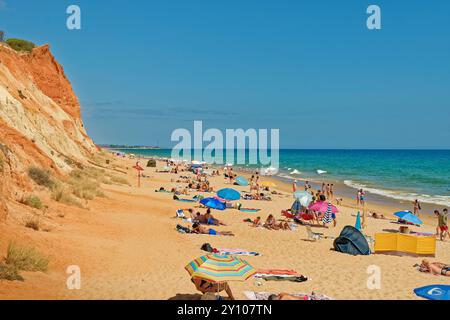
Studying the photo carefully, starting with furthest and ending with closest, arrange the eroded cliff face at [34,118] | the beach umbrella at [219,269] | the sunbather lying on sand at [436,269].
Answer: the eroded cliff face at [34,118] < the sunbather lying on sand at [436,269] < the beach umbrella at [219,269]

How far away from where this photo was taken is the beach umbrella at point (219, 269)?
25.8ft

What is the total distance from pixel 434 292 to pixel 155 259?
23.4ft

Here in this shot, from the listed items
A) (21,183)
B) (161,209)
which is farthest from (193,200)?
(21,183)

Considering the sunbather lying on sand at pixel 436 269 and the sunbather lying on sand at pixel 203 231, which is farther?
the sunbather lying on sand at pixel 203 231

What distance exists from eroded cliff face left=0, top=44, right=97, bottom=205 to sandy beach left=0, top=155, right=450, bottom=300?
240 centimetres

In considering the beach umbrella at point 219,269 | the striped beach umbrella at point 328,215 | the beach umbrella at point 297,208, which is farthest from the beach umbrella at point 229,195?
the beach umbrella at point 219,269

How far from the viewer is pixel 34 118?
26969 millimetres

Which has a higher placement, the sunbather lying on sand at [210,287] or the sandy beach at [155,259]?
the sunbather lying on sand at [210,287]

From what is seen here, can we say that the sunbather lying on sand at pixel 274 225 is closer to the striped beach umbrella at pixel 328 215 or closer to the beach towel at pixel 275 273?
the striped beach umbrella at pixel 328 215

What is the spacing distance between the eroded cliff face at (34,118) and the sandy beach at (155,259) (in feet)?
7.86

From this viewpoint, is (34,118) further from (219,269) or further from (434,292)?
(434,292)

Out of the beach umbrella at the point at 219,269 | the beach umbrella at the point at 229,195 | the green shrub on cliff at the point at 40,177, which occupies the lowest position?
the beach umbrella at the point at 229,195
